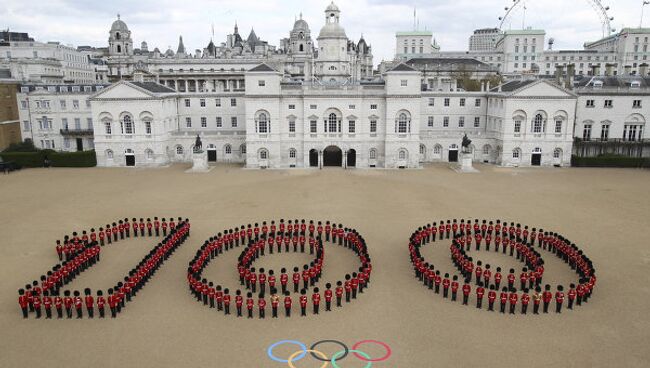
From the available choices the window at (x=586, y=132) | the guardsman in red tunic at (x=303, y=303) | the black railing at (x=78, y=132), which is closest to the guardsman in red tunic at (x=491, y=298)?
the guardsman in red tunic at (x=303, y=303)

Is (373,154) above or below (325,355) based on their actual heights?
above

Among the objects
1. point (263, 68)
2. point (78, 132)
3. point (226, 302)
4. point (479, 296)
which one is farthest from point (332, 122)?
point (226, 302)

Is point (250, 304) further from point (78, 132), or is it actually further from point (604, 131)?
point (604, 131)

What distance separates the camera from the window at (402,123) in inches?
2068

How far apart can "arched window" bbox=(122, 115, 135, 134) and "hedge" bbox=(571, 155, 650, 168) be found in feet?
156

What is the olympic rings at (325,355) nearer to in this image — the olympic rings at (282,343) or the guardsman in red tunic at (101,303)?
the olympic rings at (282,343)

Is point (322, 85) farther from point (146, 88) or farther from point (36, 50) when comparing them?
point (36, 50)

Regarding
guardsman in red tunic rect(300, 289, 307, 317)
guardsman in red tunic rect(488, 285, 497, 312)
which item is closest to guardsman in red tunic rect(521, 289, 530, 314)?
guardsman in red tunic rect(488, 285, 497, 312)

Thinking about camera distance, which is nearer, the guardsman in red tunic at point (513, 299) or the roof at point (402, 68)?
the guardsman in red tunic at point (513, 299)

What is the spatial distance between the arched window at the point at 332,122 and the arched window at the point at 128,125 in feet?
68.8

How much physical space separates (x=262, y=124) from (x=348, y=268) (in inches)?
1259

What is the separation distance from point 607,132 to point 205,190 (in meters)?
43.5

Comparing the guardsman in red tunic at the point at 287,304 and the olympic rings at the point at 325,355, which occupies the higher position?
the guardsman in red tunic at the point at 287,304

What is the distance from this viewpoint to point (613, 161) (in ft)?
173
